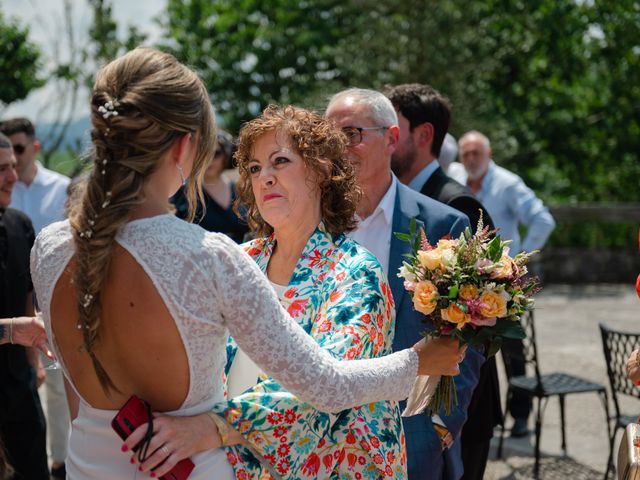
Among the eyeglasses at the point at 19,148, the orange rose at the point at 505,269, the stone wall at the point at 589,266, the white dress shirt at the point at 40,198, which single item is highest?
the orange rose at the point at 505,269

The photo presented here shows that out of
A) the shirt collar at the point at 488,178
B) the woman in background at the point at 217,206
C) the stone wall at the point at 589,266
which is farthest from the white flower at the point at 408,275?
the stone wall at the point at 589,266

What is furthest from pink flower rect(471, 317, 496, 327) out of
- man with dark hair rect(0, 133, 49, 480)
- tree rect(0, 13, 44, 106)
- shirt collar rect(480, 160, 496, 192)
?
tree rect(0, 13, 44, 106)

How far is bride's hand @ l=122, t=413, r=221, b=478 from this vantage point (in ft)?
6.68

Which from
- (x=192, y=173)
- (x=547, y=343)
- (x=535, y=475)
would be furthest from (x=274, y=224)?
(x=547, y=343)

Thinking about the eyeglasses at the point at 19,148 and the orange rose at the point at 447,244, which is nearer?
the orange rose at the point at 447,244

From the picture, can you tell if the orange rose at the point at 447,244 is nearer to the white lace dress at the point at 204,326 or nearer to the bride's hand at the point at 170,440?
the white lace dress at the point at 204,326

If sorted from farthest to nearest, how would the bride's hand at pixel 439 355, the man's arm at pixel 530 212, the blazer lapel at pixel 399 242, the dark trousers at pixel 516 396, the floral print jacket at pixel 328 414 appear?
the man's arm at pixel 530 212
the dark trousers at pixel 516 396
the blazer lapel at pixel 399 242
the bride's hand at pixel 439 355
the floral print jacket at pixel 328 414

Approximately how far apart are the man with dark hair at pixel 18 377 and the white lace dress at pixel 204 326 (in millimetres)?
2209

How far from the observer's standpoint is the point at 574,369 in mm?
8938

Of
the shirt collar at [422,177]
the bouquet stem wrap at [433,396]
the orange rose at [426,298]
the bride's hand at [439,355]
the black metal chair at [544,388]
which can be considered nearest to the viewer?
the bride's hand at [439,355]

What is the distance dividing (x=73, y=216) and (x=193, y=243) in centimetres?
31

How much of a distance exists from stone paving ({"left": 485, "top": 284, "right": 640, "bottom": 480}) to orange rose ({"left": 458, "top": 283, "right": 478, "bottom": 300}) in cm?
42

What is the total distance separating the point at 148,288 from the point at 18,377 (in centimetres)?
263

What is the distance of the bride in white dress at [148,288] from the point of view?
1978 millimetres
